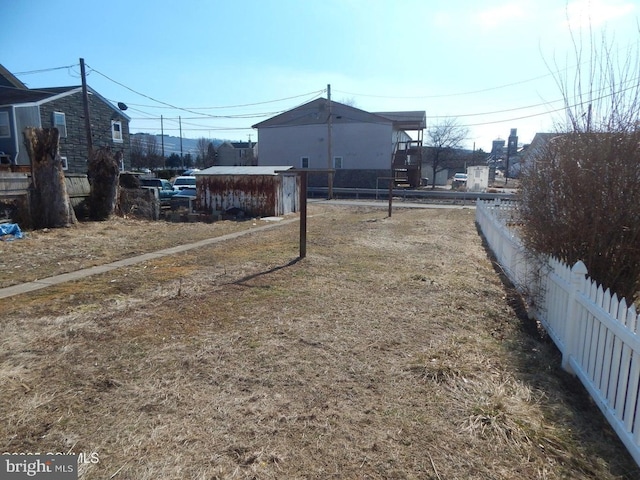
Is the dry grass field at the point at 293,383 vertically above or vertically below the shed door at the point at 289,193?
below

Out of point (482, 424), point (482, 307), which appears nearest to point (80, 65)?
point (482, 307)

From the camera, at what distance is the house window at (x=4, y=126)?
27438 millimetres

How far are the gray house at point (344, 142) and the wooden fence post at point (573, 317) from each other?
33.8 metres

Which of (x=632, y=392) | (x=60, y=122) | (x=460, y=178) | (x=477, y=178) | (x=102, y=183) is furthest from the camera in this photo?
(x=460, y=178)

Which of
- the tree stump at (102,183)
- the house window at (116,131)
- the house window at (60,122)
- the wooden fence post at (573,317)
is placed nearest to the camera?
the wooden fence post at (573,317)

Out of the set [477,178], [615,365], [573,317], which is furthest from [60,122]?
[615,365]

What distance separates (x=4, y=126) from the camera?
2762 cm

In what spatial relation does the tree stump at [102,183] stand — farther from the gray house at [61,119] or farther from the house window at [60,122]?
Answer: the house window at [60,122]

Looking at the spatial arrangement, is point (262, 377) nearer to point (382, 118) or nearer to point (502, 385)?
point (502, 385)

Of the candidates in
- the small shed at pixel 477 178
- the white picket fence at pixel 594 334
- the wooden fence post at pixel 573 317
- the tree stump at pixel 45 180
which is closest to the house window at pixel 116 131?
the tree stump at pixel 45 180

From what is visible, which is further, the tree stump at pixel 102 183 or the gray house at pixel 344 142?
the gray house at pixel 344 142

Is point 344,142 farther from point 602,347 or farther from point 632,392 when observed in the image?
point 632,392

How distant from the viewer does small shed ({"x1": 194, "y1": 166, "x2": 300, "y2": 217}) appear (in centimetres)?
1747

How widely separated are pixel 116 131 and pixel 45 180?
25645 millimetres
